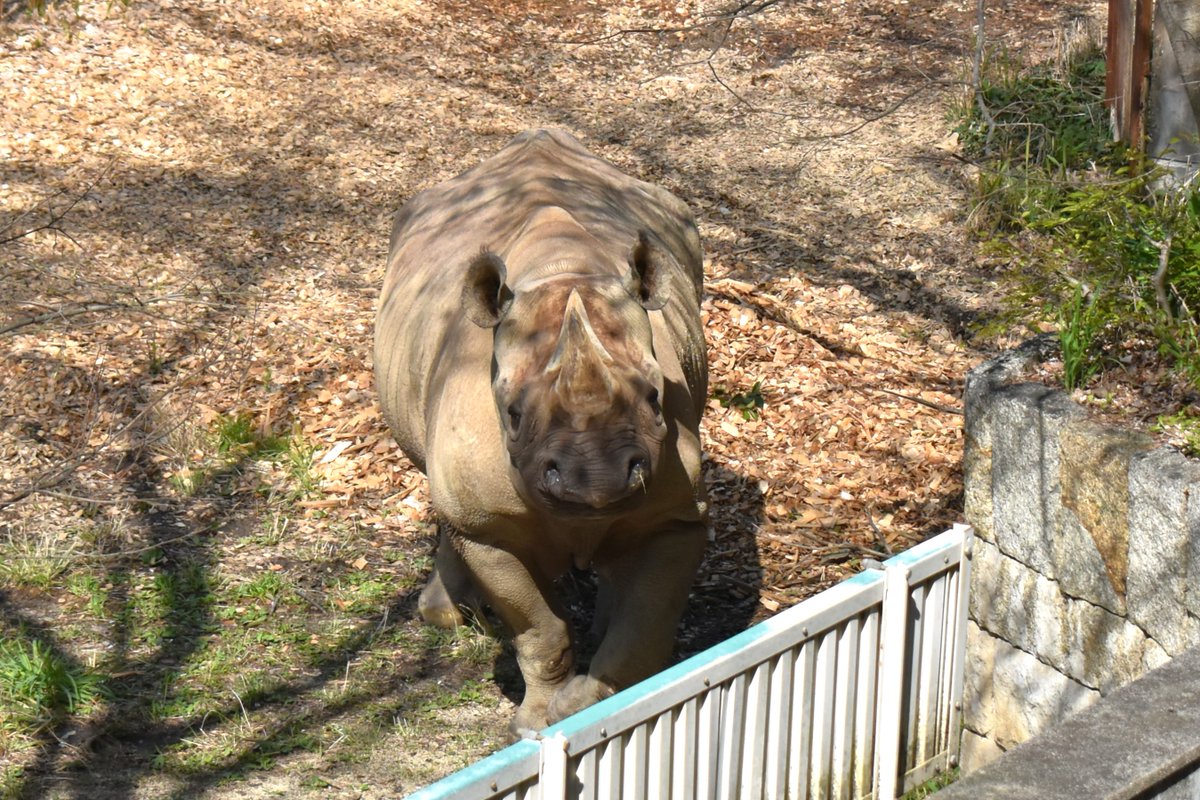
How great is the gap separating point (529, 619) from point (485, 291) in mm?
1307

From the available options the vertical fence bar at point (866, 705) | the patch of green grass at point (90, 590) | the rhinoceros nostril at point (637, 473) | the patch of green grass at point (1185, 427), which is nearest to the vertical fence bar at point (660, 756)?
the rhinoceros nostril at point (637, 473)

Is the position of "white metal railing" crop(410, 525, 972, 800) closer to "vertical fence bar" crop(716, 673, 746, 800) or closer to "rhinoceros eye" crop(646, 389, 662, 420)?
"vertical fence bar" crop(716, 673, 746, 800)

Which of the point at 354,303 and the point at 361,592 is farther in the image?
the point at 354,303

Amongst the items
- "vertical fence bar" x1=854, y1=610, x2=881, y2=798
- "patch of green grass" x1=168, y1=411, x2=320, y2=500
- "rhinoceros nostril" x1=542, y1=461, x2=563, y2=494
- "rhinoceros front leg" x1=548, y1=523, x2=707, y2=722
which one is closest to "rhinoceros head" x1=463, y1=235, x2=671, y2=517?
"rhinoceros nostril" x1=542, y1=461, x2=563, y2=494

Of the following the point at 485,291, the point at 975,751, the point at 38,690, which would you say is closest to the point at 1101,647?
the point at 975,751

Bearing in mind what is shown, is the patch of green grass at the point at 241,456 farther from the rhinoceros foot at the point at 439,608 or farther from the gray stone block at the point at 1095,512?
the gray stone block at the point at 1095,512

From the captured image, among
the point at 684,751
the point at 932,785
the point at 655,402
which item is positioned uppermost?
the point at 655,402

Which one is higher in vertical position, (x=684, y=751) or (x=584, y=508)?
(x=584, y=508)

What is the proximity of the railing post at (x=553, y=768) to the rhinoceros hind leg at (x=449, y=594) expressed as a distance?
10.4ft

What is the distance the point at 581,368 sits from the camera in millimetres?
4602

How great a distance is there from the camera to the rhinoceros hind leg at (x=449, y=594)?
675cm

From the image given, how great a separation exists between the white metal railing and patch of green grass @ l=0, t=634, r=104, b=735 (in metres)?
2.96

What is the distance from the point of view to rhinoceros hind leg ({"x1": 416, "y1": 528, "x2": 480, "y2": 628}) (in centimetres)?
675

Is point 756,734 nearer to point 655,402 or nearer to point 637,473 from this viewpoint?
point 637,473
